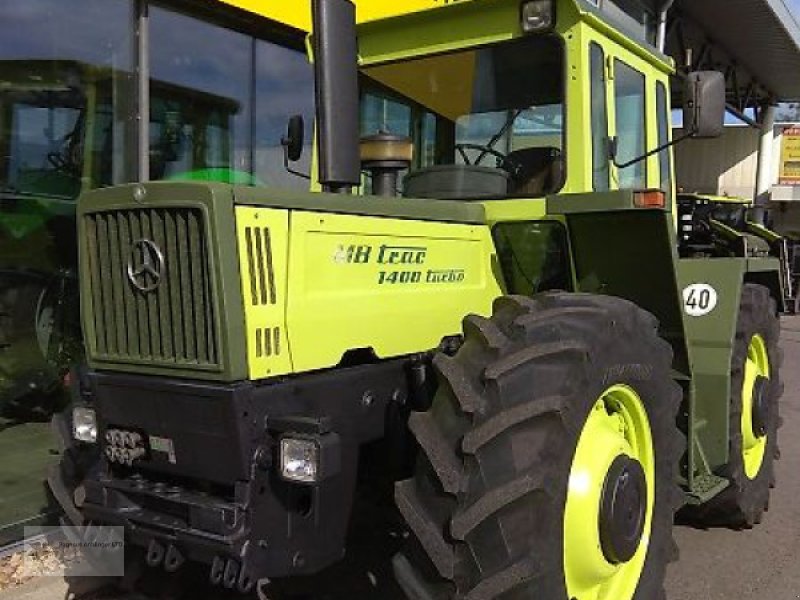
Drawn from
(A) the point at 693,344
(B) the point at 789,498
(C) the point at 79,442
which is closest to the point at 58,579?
(C) the point at 79,442

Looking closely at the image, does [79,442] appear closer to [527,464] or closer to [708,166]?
[527,464]

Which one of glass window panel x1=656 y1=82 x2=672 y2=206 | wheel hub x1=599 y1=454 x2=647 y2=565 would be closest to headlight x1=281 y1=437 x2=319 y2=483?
wheel hub x1=599 y1=454 x2=647 y2=565

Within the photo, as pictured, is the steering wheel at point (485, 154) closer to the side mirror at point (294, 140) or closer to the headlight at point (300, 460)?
the side mirror at point (294, 140)

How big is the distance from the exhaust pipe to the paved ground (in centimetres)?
148

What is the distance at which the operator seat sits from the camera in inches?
141

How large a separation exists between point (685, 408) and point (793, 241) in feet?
52.6

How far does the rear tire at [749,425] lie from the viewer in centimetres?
447

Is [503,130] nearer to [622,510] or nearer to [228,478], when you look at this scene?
[622,510]

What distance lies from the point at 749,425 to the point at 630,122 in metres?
1.92

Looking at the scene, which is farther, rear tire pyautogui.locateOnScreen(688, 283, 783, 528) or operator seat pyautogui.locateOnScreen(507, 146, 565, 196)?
rear tire pyautogui.locateOnScreen(688, 283, 783, 528)

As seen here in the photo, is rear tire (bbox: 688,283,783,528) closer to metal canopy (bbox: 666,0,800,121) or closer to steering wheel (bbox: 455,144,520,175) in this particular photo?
steering wheel (bbox: 455,144,520,175)

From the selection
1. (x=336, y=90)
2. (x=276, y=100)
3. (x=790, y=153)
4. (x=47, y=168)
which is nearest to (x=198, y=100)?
(x=276, y=100)

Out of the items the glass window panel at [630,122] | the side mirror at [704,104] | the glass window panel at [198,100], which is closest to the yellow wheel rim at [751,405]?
the glass window panel at [630,122]

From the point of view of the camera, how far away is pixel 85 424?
120 inches
